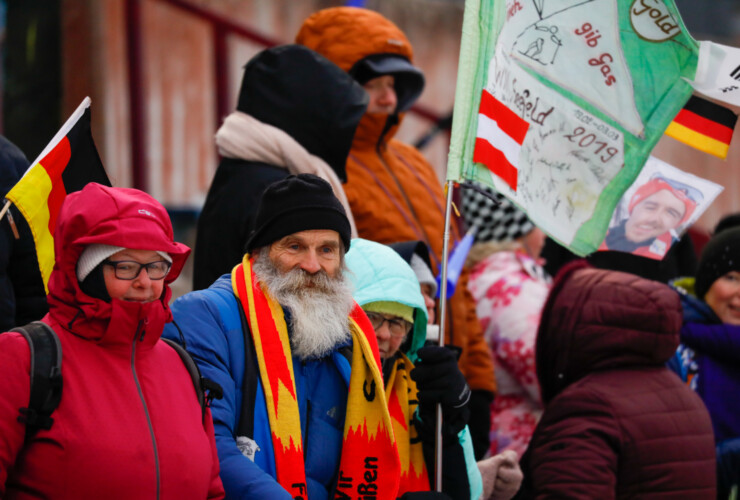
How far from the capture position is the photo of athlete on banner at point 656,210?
442cm

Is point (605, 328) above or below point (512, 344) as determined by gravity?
above

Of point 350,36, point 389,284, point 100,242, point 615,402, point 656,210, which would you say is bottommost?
point 615,402

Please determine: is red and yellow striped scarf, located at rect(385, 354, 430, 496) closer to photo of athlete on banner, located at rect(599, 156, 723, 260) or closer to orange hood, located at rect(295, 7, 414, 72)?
photo of athlete on banner, located at rect(599, 156, 723, 260)

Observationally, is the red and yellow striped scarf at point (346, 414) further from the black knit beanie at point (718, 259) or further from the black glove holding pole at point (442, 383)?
the black knit beanie at point (718, 259)

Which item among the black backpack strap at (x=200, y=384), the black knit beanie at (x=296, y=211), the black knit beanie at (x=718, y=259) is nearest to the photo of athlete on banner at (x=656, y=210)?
the black knit beanie at (x=718, y=259)

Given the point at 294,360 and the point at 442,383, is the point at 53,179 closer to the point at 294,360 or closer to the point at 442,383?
the point at 294,360

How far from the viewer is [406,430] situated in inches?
147

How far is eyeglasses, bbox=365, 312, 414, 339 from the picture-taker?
3.86 meters

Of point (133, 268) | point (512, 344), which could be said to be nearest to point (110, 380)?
point (133, 268)

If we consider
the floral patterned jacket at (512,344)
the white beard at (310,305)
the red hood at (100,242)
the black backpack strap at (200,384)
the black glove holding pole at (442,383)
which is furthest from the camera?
the floral patterned jacket at (512,344)

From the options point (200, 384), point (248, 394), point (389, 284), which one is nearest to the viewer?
point (200, 384)

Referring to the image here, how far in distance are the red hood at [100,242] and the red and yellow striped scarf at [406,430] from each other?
1.10m

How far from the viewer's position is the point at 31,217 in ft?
10.3

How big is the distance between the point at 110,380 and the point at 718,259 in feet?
12.0
